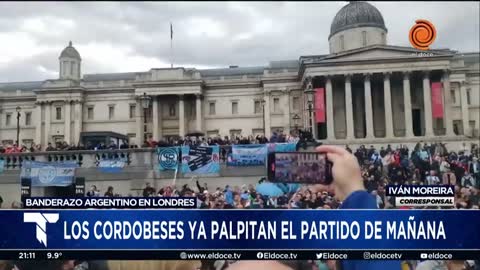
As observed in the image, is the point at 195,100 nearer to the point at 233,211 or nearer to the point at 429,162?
the point at 429,162

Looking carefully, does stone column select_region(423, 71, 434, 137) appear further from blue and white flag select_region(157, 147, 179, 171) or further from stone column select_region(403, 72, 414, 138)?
blue and white flag select_region(157, 147, 179, 171)

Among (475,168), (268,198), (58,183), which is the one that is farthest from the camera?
(475,168)

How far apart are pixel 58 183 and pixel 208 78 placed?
18859mm

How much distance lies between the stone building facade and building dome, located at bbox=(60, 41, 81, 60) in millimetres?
407

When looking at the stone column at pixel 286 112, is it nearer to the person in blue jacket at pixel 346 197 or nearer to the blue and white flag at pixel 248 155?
the blue and white flag at pixel 248 155

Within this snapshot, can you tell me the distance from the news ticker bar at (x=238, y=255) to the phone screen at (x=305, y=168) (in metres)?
1.06

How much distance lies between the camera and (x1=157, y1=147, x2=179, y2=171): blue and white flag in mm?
11156

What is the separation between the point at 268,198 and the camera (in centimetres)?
872

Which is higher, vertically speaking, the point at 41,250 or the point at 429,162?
the point at 429,162

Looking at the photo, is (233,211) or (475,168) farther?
(475,168)

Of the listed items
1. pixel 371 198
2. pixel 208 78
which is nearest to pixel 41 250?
pixel 371 198

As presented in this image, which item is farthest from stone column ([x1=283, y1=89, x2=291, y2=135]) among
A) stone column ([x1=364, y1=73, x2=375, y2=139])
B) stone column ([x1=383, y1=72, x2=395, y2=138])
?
stone column ([x1=383, y1=72, x2=395, y2=138])

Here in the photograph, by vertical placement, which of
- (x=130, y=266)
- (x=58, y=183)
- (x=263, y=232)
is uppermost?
(x=58, y=183)

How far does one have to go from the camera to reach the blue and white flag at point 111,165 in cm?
1188
